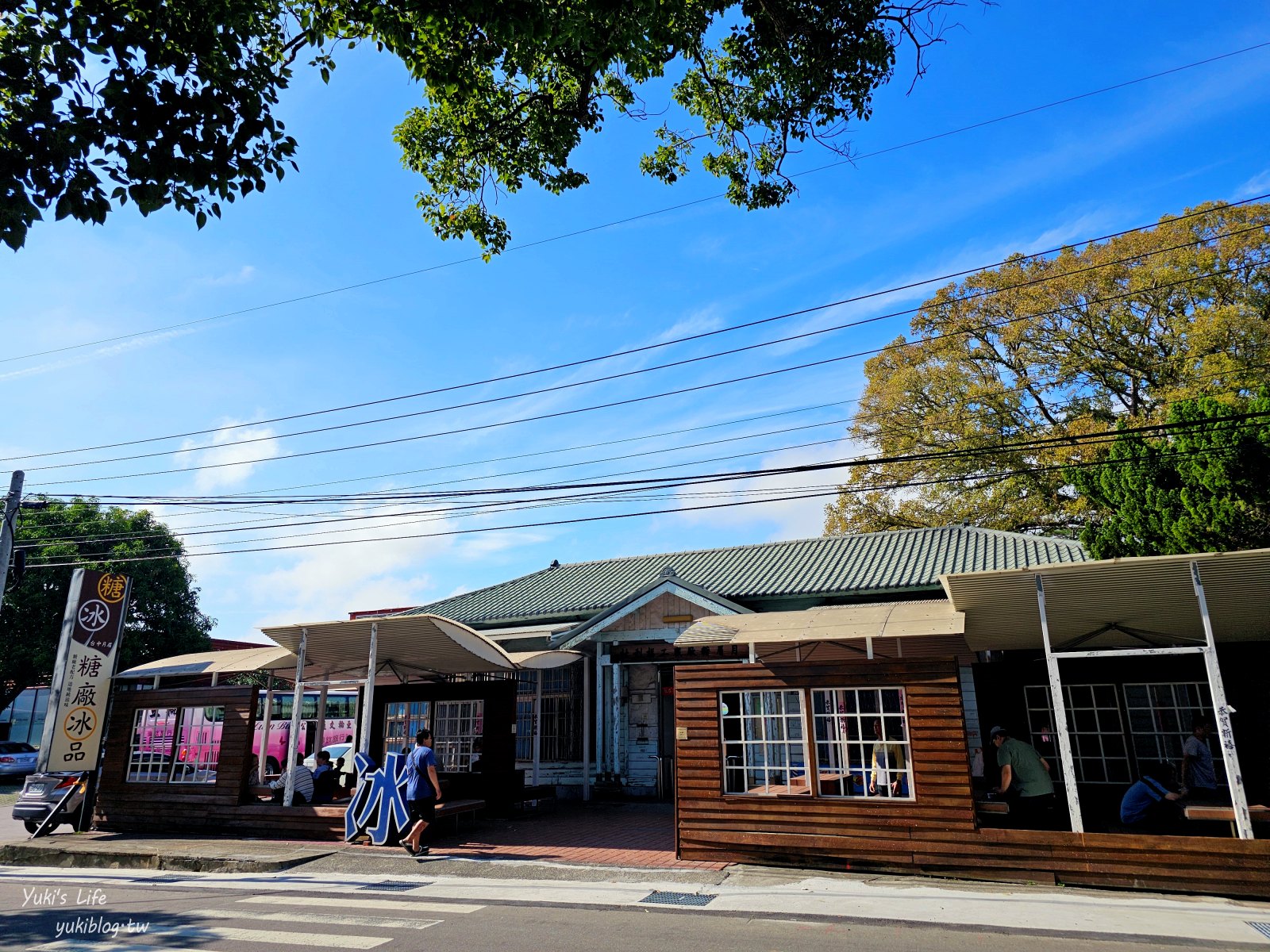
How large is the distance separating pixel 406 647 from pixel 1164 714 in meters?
11.9

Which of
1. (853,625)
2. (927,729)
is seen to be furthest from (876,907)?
(853,625)

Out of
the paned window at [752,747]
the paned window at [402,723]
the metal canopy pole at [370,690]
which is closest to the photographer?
the paned window at [752,747]

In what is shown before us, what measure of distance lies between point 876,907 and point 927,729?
2.23 meters

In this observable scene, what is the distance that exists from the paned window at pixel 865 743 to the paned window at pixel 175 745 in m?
9.96

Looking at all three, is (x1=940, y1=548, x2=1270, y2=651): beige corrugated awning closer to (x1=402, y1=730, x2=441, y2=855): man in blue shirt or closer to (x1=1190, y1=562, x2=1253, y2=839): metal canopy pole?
(x1=1190, y1=562, x2=1253, y2=839): metal canopy pole

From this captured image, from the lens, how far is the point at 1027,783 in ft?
31.7

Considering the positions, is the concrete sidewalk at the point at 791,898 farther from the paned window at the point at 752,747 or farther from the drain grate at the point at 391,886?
the paned window at the point at 752,747

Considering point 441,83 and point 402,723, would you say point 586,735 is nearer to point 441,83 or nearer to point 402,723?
point 402,723

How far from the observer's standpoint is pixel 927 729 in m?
9.12

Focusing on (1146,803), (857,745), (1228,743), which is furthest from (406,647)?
(1228,743)

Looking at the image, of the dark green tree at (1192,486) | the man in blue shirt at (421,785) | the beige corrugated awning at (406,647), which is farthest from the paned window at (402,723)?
the dark green tree at (1192,486)

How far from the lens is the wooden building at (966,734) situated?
27.0 feet

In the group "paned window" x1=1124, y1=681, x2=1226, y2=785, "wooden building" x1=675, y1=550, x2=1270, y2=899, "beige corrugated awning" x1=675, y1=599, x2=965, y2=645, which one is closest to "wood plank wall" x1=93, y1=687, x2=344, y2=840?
"wooden building" x1=675, y1=550, x2=1270, y2=899

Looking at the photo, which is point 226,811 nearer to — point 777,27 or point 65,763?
point 65,763
